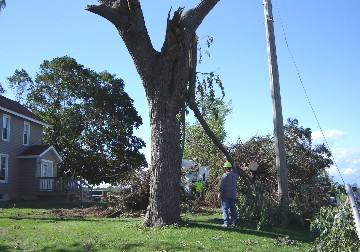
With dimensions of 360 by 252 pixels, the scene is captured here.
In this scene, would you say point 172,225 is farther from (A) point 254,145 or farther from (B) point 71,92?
(B) point 71,92

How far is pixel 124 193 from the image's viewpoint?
15.3m

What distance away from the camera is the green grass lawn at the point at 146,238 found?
338 inches

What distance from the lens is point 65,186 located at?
95.7 ft

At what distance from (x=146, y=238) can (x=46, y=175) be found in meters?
24.1

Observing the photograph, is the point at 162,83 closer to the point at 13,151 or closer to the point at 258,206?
the point at 258,206

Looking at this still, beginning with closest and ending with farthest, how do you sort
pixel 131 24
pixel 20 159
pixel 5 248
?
pixel 5 248 < pixel 131 24 < pixel 20 159

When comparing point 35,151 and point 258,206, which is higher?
point 35,151

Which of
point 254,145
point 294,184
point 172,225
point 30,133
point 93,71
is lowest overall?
point 172,225

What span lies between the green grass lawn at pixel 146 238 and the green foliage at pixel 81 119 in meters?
27.9

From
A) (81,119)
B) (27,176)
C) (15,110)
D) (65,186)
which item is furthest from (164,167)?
(81,119)

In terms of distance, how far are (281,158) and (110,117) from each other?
30.0m

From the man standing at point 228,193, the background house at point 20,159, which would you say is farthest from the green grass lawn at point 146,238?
the background house at point 20,159

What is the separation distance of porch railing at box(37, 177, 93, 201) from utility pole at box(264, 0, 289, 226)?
17702 mm

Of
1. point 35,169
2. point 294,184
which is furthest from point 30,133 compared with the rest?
point 294,184
